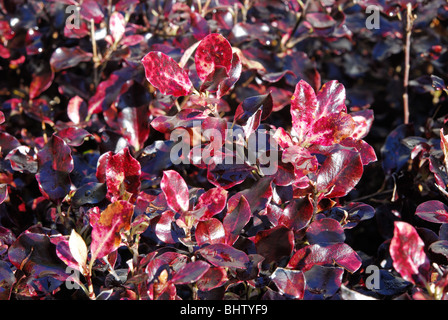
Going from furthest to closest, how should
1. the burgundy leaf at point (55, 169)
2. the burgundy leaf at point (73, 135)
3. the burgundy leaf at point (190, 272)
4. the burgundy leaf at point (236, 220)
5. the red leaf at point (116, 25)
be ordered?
the red leaf at point (116, 25) < the burgundy leaf at point (73, 135) < the burgundy leaf at point (55, 169) < the burgundy leaf at point (236, 220) < the burgundy leaf at point (190, 272)

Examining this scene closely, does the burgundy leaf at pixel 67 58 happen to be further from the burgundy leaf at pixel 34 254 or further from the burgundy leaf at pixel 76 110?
the burgundy leaf at pixel 34 254

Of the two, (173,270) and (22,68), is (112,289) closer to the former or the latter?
(173,270)

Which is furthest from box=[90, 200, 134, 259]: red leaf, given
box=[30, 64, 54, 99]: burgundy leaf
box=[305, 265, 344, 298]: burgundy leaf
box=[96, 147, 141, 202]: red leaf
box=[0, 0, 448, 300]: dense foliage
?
box=[30, 64, 54, 99]: burgundy leaf

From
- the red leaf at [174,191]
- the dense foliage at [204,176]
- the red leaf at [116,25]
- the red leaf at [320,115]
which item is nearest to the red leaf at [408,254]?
the dense foliage at [204,176]

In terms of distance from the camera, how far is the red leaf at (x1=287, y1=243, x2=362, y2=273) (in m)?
0.79

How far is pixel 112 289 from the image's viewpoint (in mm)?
764

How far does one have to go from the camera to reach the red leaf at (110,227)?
0.73 meters

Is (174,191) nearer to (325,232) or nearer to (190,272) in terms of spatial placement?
(190,272)

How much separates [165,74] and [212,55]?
0.32ft

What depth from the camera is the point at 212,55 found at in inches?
33.0

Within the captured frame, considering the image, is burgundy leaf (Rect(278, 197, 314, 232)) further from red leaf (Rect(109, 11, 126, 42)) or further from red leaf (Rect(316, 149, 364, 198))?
red leaf (Rect(109, 11, 126, 42))

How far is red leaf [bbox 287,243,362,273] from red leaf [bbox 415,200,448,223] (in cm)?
16
